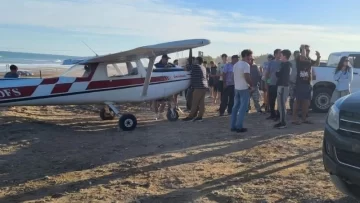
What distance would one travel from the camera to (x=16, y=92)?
9.33m

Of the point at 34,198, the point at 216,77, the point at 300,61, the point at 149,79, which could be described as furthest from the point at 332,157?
the point at 216,77

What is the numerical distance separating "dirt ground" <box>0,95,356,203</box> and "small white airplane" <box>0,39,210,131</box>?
675 millimetres

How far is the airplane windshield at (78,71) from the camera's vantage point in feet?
32.3

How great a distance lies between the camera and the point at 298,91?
31.6 feet

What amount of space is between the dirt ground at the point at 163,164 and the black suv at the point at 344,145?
569 mm

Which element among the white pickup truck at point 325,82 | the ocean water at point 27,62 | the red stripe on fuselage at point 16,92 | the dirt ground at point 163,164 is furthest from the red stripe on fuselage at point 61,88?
the ocean water at point 27,62

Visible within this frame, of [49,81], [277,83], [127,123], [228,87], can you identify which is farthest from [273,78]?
[49,81]

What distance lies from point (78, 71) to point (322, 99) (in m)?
7.22

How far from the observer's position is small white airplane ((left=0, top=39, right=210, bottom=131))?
937 centimetres

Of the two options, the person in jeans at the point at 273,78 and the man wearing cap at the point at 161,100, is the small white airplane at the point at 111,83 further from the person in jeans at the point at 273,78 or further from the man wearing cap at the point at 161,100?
the person in jeans at the point at 273,78

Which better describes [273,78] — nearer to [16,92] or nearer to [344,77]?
[344,77]

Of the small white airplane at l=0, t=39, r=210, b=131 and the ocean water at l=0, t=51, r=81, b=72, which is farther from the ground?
the ocean water at l=0, t=51, r=81, b=72

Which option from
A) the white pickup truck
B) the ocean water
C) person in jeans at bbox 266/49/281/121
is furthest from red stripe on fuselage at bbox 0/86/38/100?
the white pickup truck

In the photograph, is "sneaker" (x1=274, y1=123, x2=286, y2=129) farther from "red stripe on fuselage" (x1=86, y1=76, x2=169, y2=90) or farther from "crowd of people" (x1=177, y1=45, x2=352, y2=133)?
"red stripe on fuselage" (x1=86, y1=76, x2=169, y2=90)
